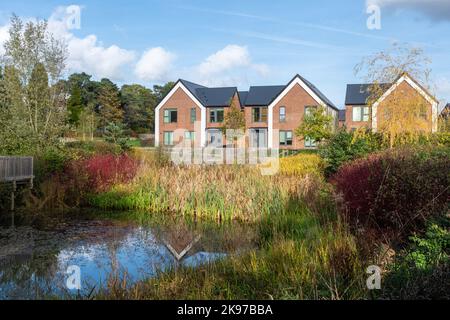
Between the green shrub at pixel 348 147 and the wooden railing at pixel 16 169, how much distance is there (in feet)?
30.4

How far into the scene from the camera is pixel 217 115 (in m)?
37.7

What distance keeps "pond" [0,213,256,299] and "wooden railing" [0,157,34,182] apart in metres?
2.41

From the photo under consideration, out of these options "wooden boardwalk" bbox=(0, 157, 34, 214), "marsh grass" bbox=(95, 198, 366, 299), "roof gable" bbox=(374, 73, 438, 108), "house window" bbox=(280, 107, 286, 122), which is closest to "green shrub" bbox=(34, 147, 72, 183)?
"wooden boardwalk" bbox=(0, 157, 34, 214)

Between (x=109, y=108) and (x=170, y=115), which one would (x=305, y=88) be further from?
(x=109, y=108)

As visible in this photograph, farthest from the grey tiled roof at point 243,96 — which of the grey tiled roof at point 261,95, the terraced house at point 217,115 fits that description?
the grey tiled roof at point 261,95

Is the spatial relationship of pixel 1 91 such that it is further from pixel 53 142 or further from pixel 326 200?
pixel 326 200

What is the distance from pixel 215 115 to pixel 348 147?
82.1ft

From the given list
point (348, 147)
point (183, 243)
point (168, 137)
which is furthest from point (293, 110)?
point (183, 243)

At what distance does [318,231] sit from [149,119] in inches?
1942

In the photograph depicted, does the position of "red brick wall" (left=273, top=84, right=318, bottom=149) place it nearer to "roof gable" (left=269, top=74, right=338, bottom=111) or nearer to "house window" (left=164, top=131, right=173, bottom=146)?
"roof gable" (left=269, top=74, right=338, bottom=111)

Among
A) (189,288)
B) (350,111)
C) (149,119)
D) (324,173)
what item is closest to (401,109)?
(324,173)

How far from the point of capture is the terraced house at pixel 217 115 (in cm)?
3534

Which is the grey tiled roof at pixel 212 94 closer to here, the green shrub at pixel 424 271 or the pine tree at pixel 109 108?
the pine tree at pixel 109 108

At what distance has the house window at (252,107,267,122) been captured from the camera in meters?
36.8
